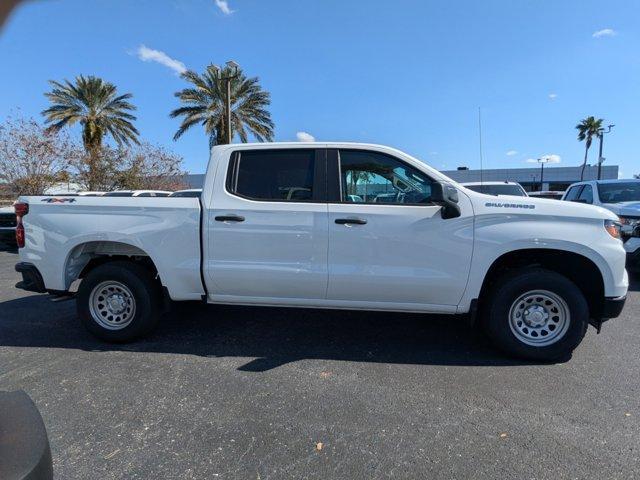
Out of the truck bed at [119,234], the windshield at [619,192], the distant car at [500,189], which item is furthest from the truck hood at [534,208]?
the distant car at [500,189]

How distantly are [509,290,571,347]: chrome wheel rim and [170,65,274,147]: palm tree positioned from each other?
886 inches

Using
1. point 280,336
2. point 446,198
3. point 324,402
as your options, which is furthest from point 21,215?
point 446,198

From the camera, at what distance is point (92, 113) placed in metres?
24.4

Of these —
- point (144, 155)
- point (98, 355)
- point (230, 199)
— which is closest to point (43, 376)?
point (98, 355)

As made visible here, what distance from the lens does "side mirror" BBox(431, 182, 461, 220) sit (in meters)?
3.78

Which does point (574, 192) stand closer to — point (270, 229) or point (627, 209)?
point (627, 209)

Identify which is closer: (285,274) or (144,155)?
(285,274)

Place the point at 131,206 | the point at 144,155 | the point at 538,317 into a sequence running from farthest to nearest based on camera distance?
the point at 144,155 < the point at 131,206 < the point at 538,317

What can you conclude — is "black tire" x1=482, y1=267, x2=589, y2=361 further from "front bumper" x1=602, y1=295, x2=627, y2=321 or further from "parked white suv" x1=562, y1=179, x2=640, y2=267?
"parked white suv" x1=562, y1=179, x2=640, y2=267

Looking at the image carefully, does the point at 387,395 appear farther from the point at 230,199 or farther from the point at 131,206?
the point at 131,206

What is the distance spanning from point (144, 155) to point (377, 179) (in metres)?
25.9

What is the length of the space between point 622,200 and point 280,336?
7.96m

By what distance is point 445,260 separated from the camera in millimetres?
3975

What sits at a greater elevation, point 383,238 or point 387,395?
point 383,238
